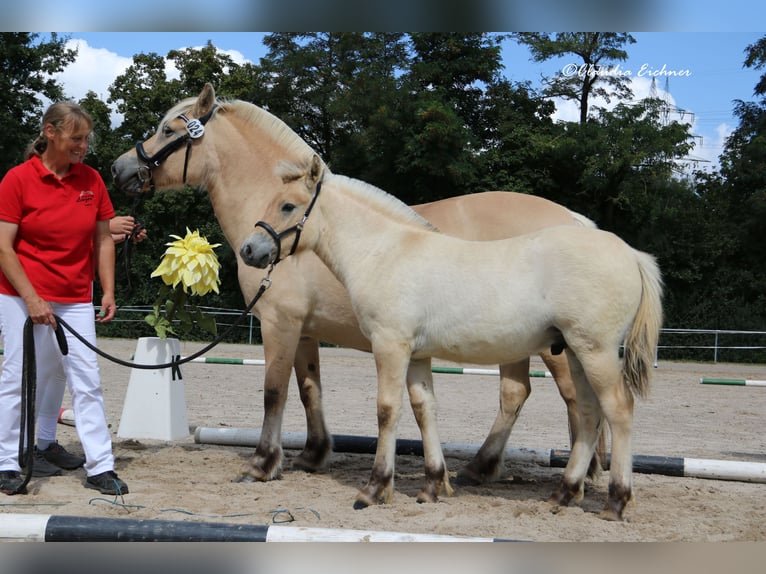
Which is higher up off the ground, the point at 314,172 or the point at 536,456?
the point at 314,172

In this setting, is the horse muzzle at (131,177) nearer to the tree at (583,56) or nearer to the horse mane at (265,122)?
the horse mane at (265,122)

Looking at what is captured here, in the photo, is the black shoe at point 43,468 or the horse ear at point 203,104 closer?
the black shoe at point 43,468

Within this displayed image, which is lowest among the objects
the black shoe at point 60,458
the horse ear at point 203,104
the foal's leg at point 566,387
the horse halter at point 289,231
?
the black shoe at point 60,458

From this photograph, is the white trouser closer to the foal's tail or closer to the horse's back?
the horse's back

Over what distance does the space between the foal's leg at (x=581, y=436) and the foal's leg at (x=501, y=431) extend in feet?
2.92

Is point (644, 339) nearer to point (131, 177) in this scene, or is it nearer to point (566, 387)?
point (566, 387)

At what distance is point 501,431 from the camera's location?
5555 mm

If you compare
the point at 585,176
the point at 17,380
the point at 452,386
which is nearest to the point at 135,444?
the point at 17,380

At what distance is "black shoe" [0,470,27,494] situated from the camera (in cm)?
455

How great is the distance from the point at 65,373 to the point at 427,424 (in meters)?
2.38

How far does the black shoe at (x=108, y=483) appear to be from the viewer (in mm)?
4676

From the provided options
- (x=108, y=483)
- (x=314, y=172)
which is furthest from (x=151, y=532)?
(x=314, y=172)

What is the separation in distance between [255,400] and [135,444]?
3857mm

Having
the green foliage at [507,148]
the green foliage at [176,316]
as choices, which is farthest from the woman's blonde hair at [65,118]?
the green foliage at [507,148]
